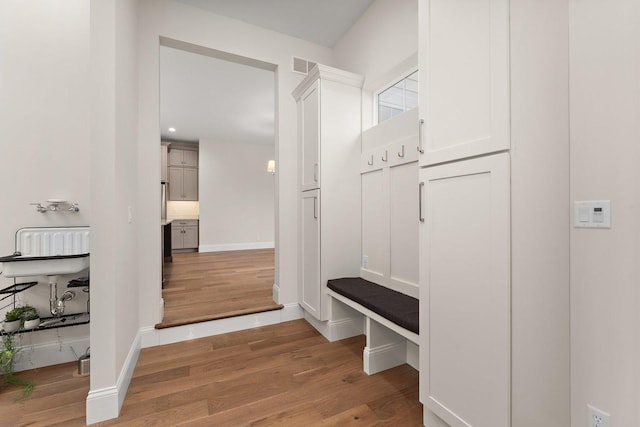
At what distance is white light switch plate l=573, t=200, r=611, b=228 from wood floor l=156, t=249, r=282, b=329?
8.05 ft

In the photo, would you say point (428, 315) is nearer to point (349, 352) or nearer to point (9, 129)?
point (349, 352)

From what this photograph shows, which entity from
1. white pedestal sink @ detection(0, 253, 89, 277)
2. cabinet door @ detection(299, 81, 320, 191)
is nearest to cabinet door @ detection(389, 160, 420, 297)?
cabinet door @ detection(299, 81, 320, 191)

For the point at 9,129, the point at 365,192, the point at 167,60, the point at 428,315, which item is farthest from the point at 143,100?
the point at 428,315

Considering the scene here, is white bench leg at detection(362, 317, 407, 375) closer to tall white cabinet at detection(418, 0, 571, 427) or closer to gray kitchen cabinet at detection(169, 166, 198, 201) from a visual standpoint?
→ tall white cabinet at detection(418, 0, 571, 427)

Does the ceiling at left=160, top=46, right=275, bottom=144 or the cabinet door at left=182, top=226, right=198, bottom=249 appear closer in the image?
the ceiling at left=160, top=46, right=275, bottom=144

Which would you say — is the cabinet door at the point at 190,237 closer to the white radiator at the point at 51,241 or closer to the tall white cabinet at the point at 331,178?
the white radiator at the point at 51,241

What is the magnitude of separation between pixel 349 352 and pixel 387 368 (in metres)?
0.33

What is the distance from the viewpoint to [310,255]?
2.59 metres

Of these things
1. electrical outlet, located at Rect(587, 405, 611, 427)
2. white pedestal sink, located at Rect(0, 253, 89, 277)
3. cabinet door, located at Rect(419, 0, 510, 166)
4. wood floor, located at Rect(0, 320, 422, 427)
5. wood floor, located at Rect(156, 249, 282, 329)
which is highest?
cabinet door, located at Rect(419, 0, 510, 166)

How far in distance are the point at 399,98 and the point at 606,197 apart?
1.76 metres

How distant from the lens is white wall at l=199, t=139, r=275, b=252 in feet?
22.7

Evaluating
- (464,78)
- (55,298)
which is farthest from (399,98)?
(55,298)

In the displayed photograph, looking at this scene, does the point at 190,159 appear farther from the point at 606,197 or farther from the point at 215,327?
the point at 606,197

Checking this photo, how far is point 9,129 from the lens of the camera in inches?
75.2
